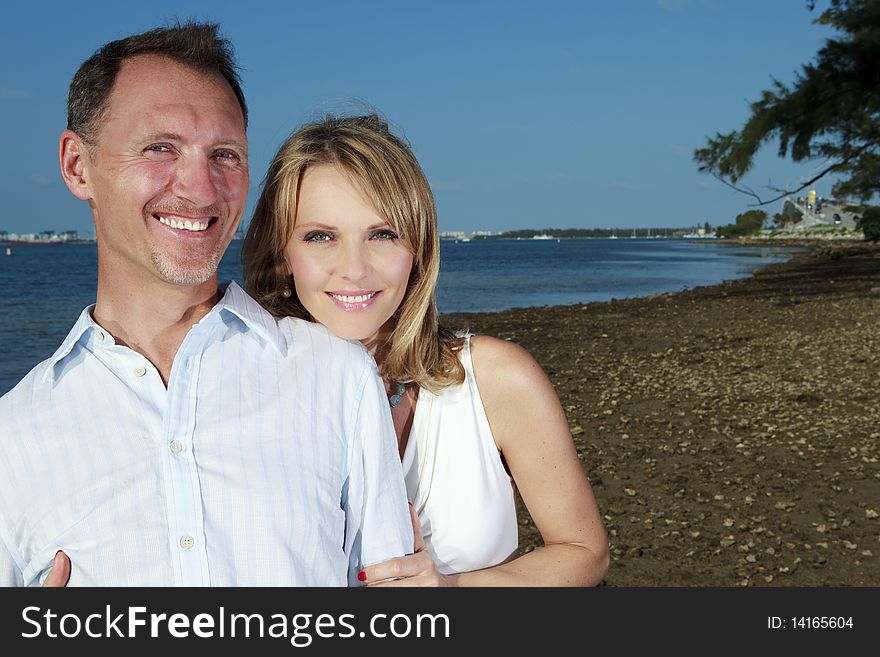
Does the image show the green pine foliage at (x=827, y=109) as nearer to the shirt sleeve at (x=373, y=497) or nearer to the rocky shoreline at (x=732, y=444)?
the rocky shoreline at (x=732, y=444)

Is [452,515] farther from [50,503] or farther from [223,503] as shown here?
[50,503]

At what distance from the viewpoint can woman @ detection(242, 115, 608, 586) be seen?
3.08 meters

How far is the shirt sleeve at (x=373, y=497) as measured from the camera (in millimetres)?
2525

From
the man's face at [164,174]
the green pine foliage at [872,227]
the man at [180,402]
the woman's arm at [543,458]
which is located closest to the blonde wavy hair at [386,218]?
the woman's arm at [543,458]

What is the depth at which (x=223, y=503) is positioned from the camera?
2.33 metres

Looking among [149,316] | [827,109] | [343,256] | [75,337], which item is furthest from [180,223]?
[827,109]

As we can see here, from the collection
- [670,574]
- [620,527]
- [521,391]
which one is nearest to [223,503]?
[521,391]

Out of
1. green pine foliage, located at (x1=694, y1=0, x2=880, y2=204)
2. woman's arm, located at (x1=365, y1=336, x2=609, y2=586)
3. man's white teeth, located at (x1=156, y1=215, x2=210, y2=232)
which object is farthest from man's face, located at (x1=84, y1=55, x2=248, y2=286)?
green pine foliage, located at (x1=694, y1=0, x2=880, y2=204)

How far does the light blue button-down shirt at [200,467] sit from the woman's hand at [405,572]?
0.04 metres

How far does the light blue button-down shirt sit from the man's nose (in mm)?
330

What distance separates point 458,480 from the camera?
124 inches

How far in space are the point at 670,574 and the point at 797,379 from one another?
611cm

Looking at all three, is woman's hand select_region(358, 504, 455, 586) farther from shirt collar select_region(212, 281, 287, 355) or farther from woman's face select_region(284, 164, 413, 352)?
woman's face select_region(284, 164, 413, 352)

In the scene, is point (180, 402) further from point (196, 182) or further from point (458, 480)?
point (458, 480)
